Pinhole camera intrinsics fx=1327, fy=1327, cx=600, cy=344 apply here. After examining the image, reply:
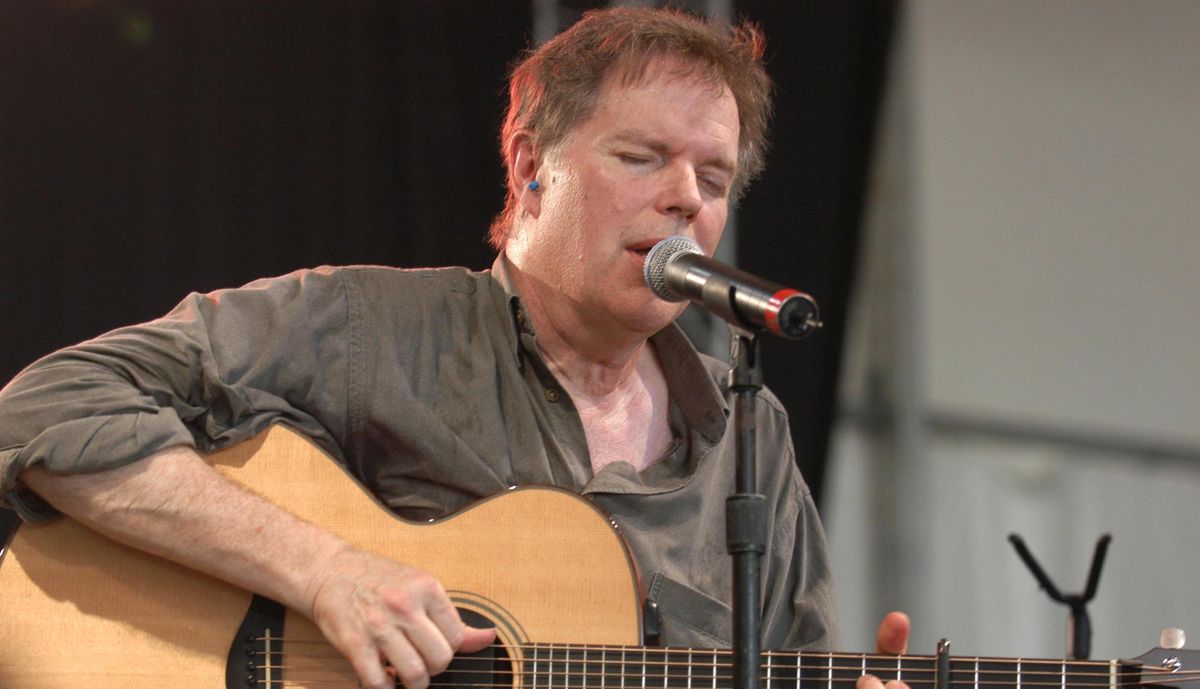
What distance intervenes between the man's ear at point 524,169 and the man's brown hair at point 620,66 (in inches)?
1.0

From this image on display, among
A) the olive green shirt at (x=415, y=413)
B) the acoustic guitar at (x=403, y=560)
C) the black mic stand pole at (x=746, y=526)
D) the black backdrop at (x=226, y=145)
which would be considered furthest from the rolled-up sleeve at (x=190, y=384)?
the black backdrop at (x=226, y=145)

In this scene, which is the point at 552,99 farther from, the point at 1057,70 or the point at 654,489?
the point at 1057,70

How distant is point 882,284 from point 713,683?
2.89 m

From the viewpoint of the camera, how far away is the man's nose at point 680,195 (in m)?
2.58

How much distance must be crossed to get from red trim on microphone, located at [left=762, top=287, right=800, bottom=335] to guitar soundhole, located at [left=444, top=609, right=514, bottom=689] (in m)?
0.80

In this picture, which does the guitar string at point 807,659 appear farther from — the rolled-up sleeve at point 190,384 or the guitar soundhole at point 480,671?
the rolled-up sleeve at point 190,384

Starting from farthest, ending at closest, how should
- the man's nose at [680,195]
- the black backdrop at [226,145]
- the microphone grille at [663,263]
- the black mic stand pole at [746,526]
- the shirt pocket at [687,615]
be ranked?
the black backdrop at [226,145] < the man's nose at [680,195] < the shirt pocket at [687,615] < the microphone grille at [663,263] < the black mic stand pole at [746,526]

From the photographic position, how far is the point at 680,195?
2584mm

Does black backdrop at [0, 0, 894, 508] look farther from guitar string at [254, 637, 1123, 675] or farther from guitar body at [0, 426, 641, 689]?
guitar string at [254, 637, 1123, 675]

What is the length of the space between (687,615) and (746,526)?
0.72m

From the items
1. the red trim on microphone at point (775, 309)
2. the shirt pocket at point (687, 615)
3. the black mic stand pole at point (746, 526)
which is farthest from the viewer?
the shirt pocket at point (687, 615)

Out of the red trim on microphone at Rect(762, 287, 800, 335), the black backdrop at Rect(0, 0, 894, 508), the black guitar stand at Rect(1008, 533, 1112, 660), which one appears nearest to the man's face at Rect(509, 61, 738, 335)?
the red trim on microphone at Rect(762, 287, 800, 335)

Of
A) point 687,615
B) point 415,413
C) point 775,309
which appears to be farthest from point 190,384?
point 775,309

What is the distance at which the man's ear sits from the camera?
285 cm
